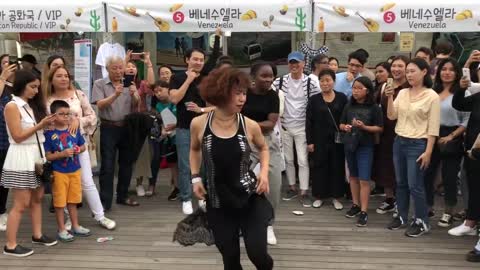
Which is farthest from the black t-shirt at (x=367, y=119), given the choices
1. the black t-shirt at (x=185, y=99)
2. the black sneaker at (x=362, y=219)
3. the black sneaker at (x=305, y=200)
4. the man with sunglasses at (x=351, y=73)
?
the black t-shirt at (x=185, y=99)

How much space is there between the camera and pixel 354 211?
6.00m

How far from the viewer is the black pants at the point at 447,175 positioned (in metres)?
5.50

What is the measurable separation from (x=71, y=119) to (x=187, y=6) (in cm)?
285

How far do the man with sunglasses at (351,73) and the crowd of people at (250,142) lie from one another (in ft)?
0.07

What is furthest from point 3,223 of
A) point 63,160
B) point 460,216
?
point 460,216

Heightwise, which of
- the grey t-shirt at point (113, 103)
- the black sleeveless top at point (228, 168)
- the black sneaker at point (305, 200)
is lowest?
the black sneaker at point (305, 200)

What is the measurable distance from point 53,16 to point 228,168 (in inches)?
203

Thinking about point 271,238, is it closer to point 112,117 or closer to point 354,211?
point 354,211

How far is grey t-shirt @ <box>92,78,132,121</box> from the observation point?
595 cm

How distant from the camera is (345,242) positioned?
514 cm

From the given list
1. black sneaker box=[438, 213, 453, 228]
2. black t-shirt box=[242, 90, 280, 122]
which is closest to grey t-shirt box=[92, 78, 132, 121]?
black t-shirt box=[242, 90, 280, 122]

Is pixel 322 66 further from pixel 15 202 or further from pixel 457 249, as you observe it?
pixel 15 202

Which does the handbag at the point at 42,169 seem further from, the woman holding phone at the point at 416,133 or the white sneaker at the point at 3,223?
the woman holding phone at the point at 416,133

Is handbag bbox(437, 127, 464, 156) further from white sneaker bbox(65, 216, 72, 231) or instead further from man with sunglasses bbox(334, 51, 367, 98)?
white sneaker bbox(65, 216, 72, 231)
